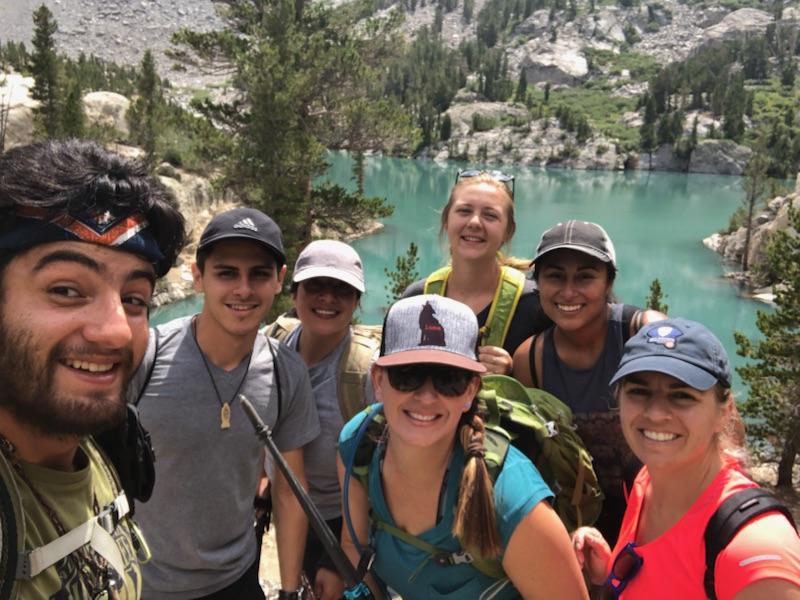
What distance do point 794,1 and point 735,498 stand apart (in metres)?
177

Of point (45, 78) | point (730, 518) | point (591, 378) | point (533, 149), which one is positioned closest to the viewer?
point (730, 518)

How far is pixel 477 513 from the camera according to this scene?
1.69 metres

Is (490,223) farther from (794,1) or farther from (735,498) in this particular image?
(794,1)

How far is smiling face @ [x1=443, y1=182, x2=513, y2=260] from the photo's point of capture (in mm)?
3145

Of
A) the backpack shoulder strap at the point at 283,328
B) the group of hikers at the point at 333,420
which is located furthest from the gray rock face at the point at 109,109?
the group of hikers at the point at 333,420

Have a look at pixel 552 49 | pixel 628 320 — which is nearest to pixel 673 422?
pixel 628 320

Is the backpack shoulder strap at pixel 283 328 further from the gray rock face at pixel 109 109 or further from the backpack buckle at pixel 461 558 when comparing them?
the gray rock face at pixel 109 109

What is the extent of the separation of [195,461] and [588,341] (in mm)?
1722

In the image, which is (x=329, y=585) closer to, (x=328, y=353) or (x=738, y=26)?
(x=328, y=353)

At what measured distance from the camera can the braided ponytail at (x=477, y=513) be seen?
1681mm

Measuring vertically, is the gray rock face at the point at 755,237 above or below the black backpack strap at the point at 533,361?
below

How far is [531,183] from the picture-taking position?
6694 cm

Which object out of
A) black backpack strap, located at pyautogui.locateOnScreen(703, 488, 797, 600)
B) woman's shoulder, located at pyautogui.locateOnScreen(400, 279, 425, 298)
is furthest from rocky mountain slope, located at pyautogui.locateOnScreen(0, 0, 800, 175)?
black backpack strap, located at pyautogui.locateOnScreen(703, 488, 797, 600)

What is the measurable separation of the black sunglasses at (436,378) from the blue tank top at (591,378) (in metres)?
0.86
